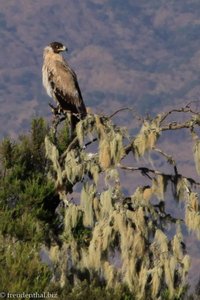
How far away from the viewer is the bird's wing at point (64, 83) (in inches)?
928

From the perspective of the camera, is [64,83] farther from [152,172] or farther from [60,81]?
[152,172]

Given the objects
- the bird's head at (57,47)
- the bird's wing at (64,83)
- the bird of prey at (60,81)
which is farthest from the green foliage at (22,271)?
the bird's head at (57,47)

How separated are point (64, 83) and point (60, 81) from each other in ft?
0.28

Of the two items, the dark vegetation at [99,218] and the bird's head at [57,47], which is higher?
the bird's head at [57,47]

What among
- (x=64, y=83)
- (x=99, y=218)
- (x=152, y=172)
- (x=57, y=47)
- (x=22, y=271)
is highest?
(x=57, y=47)

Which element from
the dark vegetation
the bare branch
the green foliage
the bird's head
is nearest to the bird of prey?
the bird's head

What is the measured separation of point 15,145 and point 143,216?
3.03 metres

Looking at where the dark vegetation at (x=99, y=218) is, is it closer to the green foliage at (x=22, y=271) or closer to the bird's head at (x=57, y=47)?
the green foliage at (x=22, y=271)

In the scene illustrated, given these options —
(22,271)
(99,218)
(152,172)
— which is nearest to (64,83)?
(152,172)

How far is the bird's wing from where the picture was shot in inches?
928

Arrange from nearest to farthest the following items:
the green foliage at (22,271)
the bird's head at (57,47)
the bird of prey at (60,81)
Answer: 1. the green foliage at (22,271)
2. the bird of prey at (60,81)
3. the bird's head at (57,47)

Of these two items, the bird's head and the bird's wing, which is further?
the bird's head

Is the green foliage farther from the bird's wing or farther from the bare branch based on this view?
the bird's wing

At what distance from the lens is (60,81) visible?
947 inches
